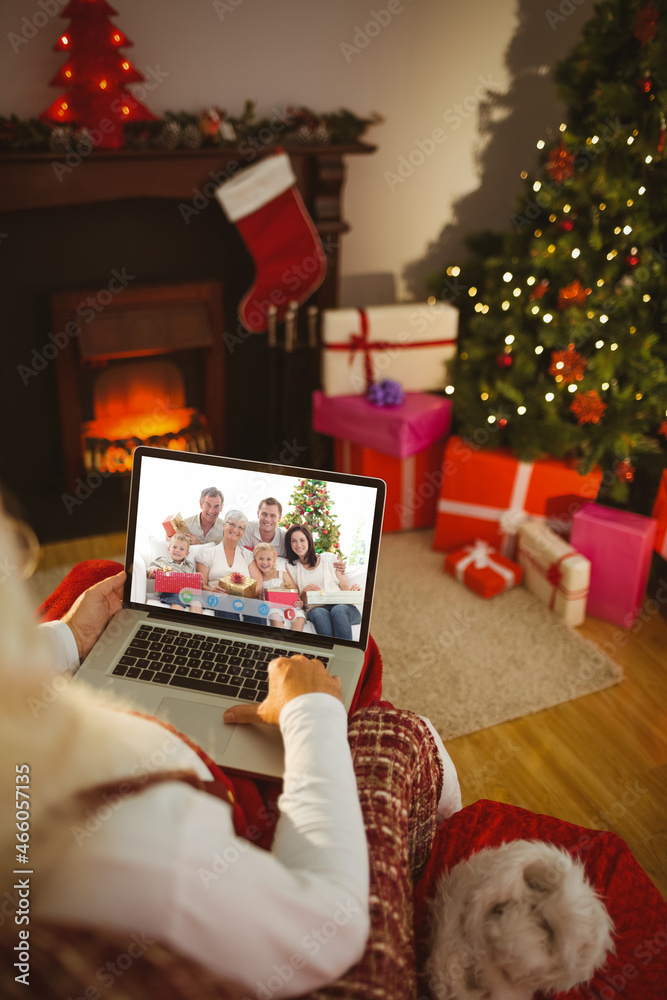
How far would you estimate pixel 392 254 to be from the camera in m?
2.87

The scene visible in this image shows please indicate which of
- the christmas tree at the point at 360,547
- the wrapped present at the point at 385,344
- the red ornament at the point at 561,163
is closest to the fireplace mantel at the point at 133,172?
the wrapped present at the point at 385,344

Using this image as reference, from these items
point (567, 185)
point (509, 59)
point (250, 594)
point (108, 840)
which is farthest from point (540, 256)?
point (108, 840)

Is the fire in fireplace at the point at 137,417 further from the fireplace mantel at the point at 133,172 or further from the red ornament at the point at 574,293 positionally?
the red ornament at the point at 574,293

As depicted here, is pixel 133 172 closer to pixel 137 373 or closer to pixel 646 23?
pixel 137 373

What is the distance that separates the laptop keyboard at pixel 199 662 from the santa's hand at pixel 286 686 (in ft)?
0.28

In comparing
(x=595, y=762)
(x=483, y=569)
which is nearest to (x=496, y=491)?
(x=483, y=569)

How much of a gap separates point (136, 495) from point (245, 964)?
0.79 meters

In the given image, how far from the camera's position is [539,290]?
2260 mm

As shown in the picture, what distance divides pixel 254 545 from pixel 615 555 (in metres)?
1.37

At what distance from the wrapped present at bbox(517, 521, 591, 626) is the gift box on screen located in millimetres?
407

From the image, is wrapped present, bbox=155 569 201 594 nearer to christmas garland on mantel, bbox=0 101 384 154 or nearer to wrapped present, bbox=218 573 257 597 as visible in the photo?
wrapped present, bbox=218 573 257 597

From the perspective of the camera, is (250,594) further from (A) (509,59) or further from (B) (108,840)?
(A) (509,59)

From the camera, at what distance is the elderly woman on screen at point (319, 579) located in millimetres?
1256

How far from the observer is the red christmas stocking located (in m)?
2.32
